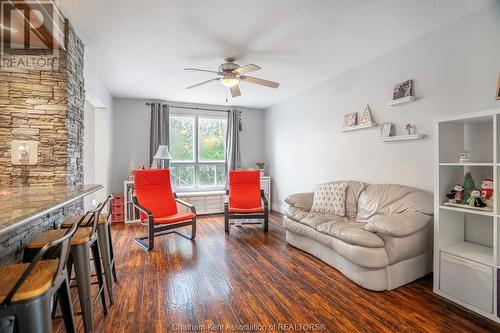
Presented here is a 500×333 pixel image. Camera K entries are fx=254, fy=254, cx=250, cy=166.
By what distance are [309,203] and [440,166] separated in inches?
70.7

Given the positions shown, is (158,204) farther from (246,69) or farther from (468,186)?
(468,186)

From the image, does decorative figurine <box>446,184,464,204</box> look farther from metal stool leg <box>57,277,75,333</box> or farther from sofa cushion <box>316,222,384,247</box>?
metal stool leg <box>57,277,75,333</box>

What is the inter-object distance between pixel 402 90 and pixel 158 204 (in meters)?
3.58

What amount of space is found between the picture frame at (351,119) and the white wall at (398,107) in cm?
8

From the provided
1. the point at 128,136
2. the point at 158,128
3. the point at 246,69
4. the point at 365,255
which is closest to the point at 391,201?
the point at 365,255

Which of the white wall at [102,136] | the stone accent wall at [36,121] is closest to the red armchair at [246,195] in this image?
the white wall at [102,136]

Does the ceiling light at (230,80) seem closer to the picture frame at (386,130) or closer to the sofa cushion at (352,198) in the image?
the picture frame at (386,130)

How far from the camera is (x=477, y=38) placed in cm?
232

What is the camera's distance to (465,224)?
2.42 m

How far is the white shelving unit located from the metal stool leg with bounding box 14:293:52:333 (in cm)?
278

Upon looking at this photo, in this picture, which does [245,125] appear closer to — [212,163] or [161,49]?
[212,163]

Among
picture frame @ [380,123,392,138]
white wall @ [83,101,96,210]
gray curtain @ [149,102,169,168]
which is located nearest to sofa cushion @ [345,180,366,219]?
picture frame @ [380,123,392,138]

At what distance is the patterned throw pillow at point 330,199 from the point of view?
340 centimetres

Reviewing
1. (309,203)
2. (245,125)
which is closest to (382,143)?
(309,203)
